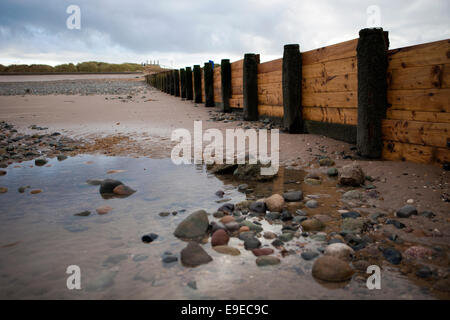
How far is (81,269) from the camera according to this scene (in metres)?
2.04

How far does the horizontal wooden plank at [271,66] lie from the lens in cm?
709

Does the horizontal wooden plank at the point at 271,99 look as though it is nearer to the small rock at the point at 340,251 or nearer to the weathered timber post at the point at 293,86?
the weathered timber post at the point at 293,86

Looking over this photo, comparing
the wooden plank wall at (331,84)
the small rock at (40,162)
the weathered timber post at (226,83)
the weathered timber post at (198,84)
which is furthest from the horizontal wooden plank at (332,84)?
the weathered timber post at (198,84)

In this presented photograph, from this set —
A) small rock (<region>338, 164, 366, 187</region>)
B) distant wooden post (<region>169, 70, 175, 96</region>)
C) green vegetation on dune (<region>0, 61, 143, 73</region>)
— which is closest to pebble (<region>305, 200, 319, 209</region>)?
small rock (<region>338, 164, 366, 187</region>)

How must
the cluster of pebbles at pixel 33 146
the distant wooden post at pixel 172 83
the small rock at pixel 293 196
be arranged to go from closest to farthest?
the small rock at pixel 293 196 < the cluster of pebbles at pixel 33 146 < the distant wooden post at pixel 172 83

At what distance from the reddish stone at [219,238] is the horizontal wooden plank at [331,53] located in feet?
11.8

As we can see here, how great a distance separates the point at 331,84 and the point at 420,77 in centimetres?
174

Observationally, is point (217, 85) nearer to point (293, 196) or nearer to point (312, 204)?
point (293, 196)

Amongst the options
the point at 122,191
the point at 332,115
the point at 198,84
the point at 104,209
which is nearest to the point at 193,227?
the point at 104,209

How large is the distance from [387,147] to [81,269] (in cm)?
368

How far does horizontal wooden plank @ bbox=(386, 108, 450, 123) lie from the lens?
137 inches
